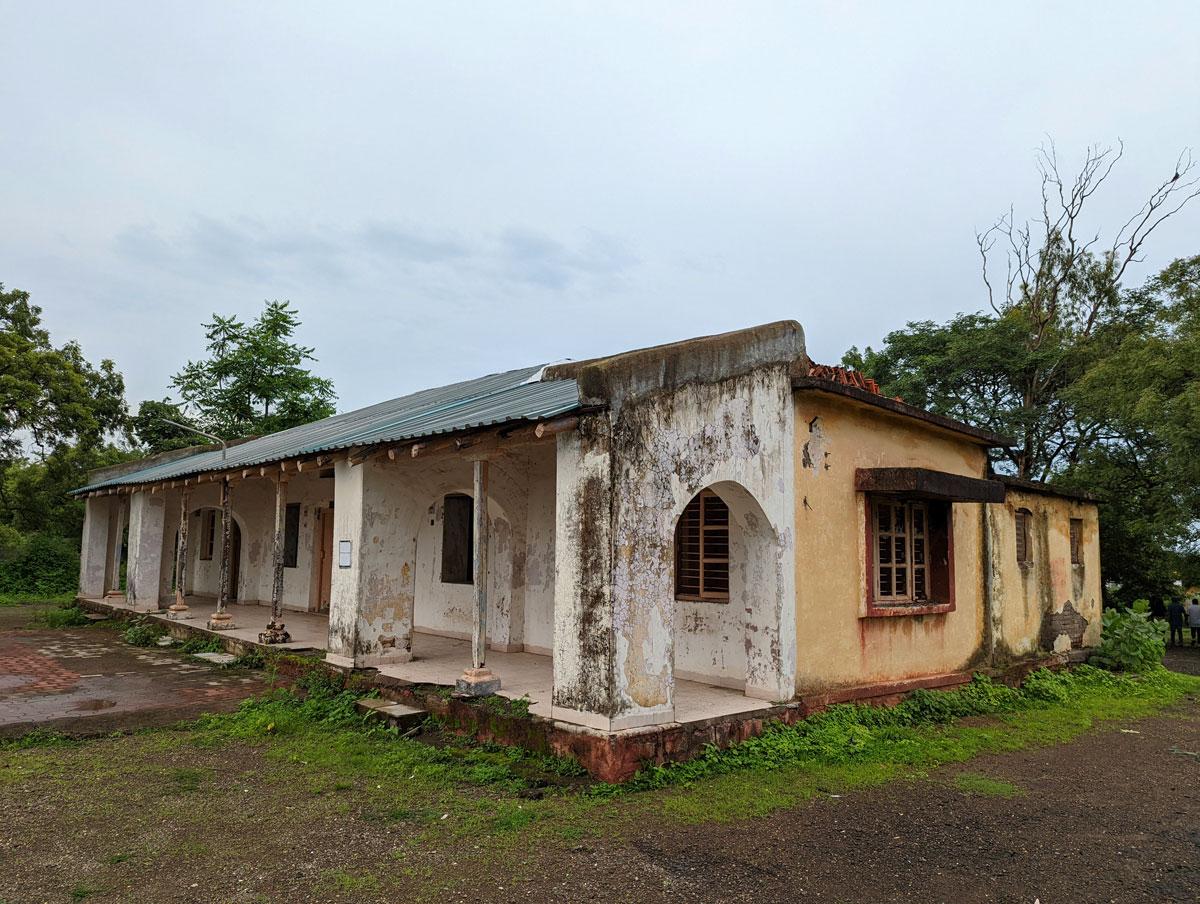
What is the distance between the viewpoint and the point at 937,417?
8977mm

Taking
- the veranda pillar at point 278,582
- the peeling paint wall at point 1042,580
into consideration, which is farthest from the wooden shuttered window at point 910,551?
the veranda pillar at point 278,582

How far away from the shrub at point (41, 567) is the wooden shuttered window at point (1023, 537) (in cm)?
2319

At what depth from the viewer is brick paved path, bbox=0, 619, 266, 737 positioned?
23.9 ft

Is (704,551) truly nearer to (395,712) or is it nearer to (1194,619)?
(395,712)

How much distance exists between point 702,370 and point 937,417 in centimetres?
388

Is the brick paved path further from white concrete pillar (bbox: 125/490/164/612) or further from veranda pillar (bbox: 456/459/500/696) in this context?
veranda pillar (bbox: 456/459/500/696)

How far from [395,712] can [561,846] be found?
289 centimetres

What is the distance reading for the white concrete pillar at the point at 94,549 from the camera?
56.4ft

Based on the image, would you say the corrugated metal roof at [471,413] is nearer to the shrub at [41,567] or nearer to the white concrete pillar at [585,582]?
the white concrete pillar at [585,582]

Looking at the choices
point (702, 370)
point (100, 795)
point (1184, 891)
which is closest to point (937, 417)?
point (702, 370)

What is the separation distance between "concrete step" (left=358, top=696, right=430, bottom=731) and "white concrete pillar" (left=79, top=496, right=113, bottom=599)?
12.8 metres

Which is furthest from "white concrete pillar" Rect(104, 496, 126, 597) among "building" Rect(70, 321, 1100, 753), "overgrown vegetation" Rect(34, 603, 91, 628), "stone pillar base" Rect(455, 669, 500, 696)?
"stone pillar base" Rect(455, 669, 500, 696)

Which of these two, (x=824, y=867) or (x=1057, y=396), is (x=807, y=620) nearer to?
(x=824, y=867)

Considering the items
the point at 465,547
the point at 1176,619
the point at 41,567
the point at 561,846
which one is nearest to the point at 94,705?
the point at 465,547
